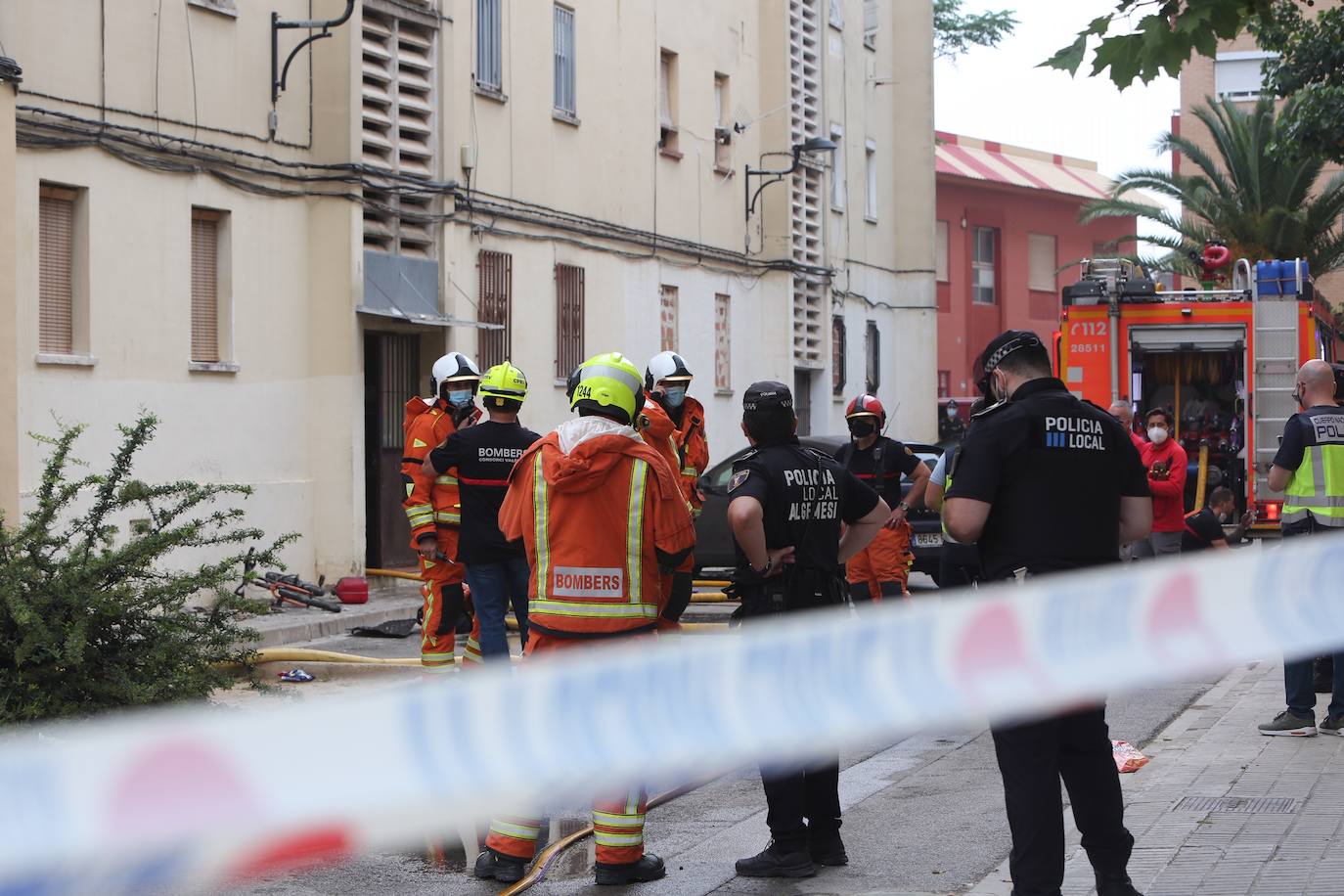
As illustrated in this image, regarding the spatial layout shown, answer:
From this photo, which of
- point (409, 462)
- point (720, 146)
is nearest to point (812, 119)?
point (720, 146)

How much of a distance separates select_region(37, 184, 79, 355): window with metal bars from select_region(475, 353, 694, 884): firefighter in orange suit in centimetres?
960

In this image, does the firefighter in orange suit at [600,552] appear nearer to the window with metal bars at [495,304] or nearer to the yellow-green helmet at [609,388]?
the yellow-green helmet at [609,388]

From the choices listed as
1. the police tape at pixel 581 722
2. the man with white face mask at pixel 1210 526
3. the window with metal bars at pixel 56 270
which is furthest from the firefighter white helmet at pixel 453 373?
the window with metal bars at pixel 56 270

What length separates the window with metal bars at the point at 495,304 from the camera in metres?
19.9

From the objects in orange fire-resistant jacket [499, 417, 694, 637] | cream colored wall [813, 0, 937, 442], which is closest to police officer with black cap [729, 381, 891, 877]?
orange fire-resistant jacket [499, 417, 694, 637]

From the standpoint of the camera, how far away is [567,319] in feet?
71.7

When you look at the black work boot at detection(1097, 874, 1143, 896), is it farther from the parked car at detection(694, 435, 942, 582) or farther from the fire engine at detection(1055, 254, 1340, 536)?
the fire engine at detection(1055, 254, 1340, 536)

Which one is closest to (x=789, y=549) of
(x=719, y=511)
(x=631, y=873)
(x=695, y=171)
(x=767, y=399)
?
(x=767, y=399)

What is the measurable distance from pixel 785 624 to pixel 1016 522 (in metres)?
1.21

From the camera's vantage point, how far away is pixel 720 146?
2638 centimetres

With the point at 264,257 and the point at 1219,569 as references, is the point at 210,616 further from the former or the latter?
the point at 264,257

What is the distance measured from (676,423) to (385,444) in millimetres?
8767

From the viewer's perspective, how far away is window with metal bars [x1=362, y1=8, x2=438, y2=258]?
1812cm

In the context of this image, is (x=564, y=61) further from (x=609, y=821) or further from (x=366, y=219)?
(x=609, y=821)
